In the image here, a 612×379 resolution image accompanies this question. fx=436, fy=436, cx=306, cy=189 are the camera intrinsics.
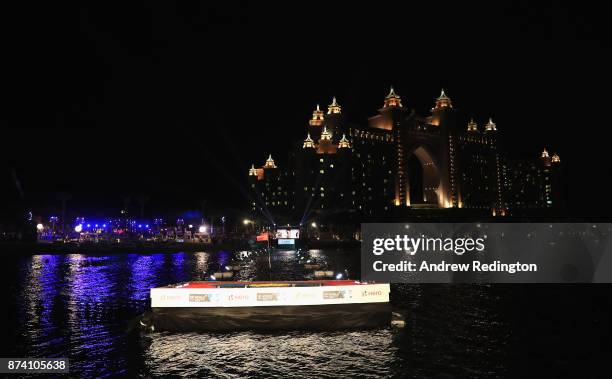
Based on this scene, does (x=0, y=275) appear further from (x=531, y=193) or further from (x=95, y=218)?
(x=531, y=193)

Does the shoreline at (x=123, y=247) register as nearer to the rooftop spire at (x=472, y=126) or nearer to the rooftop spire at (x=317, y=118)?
the rooftop spire at (x=317, y=118)

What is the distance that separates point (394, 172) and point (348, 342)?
133734 mm

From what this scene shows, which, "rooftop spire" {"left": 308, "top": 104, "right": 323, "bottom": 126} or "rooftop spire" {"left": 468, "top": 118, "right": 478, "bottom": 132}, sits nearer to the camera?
"rooftop spire" {"left": 308, "top": 104, "right": 323, "bottom": 126}

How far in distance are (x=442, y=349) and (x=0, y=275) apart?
160ft

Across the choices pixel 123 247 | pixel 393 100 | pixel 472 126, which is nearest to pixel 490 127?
pixel 472 126

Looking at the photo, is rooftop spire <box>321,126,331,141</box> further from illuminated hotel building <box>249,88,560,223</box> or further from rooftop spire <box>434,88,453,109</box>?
rooftop spire <box>434,88,453,109</box>

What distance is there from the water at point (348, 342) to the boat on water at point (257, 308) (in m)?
0.66

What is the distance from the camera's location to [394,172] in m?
152

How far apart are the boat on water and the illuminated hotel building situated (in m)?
98.0

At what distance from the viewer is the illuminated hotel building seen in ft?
452

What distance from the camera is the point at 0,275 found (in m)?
48.4

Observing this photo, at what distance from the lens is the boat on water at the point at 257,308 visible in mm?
23422

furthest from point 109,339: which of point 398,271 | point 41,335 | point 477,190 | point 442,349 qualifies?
point 477,190

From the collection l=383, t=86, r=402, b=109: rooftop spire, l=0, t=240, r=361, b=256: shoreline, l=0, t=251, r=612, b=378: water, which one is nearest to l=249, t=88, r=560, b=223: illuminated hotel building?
l=383, t=86, r=402, b=109: rooftop spire
